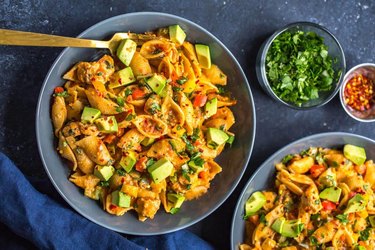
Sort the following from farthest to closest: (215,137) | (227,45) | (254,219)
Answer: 1. (227,45)
2. (254,219)
3. (215,137)

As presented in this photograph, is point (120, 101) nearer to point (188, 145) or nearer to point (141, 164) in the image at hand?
point (141, 164)

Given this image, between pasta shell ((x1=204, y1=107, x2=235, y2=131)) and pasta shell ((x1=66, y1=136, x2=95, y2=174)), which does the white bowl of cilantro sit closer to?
pasta shell ((x1=204, y1=107, x2=235, y2=131))

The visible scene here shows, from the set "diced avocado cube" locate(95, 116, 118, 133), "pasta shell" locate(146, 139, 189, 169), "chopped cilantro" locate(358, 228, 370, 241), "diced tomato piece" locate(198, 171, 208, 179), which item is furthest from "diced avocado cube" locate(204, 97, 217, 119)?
"chopped cilantro" locate(358, 228, 370, 241)

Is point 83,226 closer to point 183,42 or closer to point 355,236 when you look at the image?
point 183,42

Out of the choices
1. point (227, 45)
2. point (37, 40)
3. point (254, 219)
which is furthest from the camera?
point (227, 45)

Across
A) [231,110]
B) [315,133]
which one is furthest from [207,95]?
[315,133]

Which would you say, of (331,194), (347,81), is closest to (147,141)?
(331,194)

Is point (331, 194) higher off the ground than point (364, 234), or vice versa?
point (331, 194)
